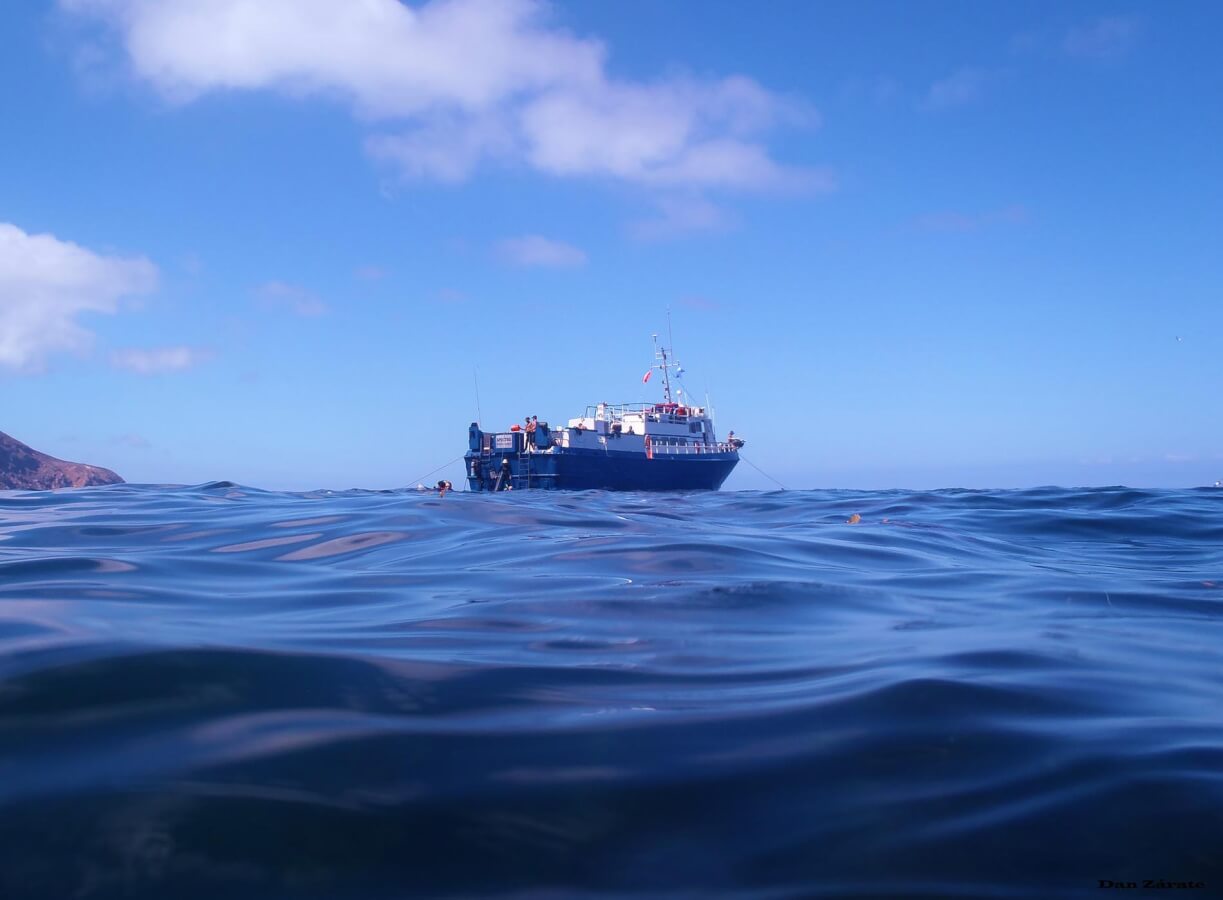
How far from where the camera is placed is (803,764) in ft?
5.83

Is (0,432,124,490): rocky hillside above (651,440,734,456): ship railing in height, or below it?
below

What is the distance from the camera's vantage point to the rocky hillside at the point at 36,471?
724 inches

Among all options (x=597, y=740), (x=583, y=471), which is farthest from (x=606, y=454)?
(x=597, y=740)

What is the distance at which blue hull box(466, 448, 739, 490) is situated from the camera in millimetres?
39469

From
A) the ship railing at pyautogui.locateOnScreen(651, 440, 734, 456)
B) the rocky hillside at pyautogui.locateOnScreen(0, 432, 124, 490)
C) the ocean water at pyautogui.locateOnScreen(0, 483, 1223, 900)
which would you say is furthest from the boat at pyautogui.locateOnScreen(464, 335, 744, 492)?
the ocean water at pyautogui.locateOnScreen(0, 483, 1223, 900)

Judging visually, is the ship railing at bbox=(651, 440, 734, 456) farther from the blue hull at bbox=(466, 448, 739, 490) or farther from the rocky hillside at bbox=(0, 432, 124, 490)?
the rocky hillside at bbox=(0, 432, 124, 490)

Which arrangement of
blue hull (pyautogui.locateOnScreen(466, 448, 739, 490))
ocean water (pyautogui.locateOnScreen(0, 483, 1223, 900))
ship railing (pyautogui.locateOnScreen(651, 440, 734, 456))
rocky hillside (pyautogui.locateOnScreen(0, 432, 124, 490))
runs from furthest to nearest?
ship railing (pyautogui.locateOnScreen(651, 440, 734, 456)) < blue hull (pyautogui.locateOnScreen(466, 448, 739, 490)) < rocky hillside (pyautogui.locateOnScreen(0, 432, 124, 490)) < ocean water (pyautogui.locateOnScreen(0, 483, 1223, 900))

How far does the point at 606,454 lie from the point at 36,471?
83.1ft

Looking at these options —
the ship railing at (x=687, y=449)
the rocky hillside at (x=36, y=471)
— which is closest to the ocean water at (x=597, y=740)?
the rocky hillside at (x=36, y=471)

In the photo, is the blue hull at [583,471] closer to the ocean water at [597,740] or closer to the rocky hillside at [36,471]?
the rocky hillside at [36,471]

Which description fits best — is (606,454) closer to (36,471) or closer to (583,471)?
(583,471)

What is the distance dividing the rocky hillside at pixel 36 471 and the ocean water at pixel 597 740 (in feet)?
56.9

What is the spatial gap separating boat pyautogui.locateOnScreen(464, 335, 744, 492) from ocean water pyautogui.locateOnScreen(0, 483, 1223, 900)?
35.5m

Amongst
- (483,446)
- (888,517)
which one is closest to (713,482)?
(483,446)
